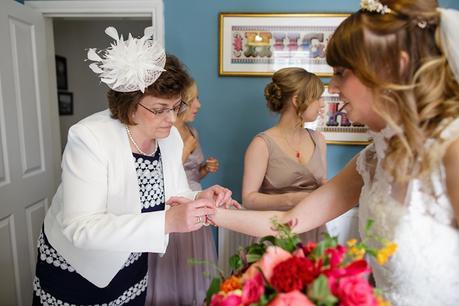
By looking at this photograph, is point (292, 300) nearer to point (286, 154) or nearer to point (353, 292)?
point (353, 292)

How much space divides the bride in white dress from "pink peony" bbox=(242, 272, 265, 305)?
17.8 inches

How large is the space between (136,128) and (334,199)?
767mm

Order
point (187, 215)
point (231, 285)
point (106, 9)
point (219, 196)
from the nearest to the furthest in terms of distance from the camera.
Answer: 1. point (231, 285)
2. point (187, 215)
3. point (219, 196)
4. point (106, 9)

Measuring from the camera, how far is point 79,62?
402 cm

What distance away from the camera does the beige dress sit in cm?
177

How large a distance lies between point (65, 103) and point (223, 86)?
2.42 m

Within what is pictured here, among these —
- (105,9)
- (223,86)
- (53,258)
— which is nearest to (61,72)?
(105,9)

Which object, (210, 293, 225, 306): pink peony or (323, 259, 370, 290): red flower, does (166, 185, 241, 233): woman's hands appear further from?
(323, 259, 370, 290): red flower

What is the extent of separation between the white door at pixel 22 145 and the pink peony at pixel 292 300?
2.01 metres

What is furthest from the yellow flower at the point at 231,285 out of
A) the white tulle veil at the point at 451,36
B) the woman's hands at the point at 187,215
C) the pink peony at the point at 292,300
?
the white tulle veil at the point at 451,36

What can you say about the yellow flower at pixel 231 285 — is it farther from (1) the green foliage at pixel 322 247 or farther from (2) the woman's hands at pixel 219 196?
(2) the woman's hands at pixel 219 196

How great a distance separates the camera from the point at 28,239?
88.9 inches

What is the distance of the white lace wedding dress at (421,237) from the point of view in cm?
79

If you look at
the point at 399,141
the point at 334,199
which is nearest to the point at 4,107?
the point at 334,199
